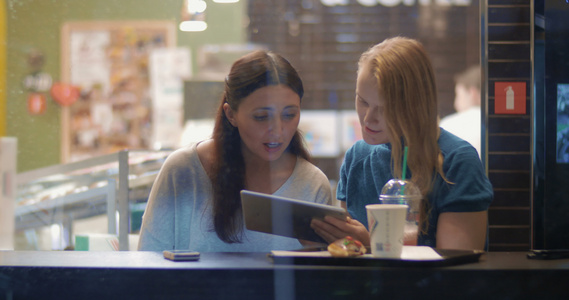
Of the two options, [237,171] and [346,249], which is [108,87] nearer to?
[237,171]

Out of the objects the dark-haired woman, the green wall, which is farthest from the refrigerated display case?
the dark-haired woman

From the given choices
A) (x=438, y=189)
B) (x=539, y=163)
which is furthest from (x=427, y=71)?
(x=539, y=163)

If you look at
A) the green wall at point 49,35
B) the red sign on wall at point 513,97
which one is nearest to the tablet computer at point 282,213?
the red sign on wall at point 513,97

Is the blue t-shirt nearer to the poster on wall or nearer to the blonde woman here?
the blonde woman

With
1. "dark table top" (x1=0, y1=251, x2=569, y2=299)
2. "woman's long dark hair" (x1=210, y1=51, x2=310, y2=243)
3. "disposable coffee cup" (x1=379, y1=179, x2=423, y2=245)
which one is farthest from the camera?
"woman's long dark hair" (x1=210, y1=51, x2=310, y2=243)

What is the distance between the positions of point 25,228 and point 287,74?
1635 mm

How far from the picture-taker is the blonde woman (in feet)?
4.18

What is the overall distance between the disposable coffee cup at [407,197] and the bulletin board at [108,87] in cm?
270

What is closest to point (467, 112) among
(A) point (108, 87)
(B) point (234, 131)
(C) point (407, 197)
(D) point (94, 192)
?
(B) point (234, 131)

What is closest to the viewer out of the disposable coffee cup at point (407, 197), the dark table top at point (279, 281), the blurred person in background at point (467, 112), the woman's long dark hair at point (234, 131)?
the dark table top at point (279, 281)

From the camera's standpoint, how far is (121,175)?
2.21 meters

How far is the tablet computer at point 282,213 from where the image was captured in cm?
105

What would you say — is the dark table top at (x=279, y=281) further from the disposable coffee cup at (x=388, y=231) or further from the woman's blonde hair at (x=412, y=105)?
the woman's blonde hair at (x=412, y=105)

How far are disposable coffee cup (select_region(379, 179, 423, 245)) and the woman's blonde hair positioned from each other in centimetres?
5
